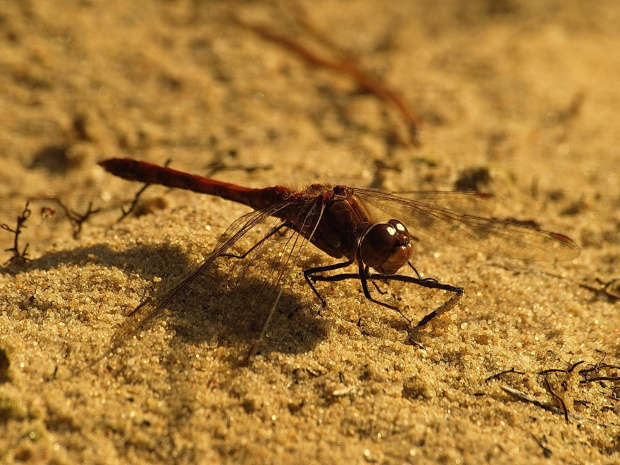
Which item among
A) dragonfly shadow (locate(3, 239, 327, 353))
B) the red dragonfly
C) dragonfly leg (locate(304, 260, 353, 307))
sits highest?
the red dragonfly

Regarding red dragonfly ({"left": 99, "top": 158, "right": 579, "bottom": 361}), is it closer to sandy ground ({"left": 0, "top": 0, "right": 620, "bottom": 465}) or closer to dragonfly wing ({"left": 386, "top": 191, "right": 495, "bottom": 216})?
dragonfly wing ({"left": 386, "top": 191, "right": 495, "bottom": 216})

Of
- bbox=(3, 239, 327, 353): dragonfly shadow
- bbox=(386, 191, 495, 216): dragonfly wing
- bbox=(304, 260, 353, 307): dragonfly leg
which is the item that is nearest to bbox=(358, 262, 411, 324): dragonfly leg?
bbox=(304, 260, 353, 307): dragonfly leg

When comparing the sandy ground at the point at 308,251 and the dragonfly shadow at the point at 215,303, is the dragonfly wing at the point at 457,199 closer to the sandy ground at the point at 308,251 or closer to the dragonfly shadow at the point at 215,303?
the sandy ground at the point at 308,251

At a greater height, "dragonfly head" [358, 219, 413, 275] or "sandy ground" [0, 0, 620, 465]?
"dragonfly head" [358, 219, 413, 275]

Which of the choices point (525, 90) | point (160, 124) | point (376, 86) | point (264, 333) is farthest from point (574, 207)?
point (160, 124)

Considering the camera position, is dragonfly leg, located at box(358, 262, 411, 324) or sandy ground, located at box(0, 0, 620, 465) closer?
sandy ground, located at box(0, 0, 620, 465)

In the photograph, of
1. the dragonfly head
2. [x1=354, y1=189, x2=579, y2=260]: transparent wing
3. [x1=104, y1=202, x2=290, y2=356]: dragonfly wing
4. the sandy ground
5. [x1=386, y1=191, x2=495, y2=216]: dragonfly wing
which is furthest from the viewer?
[x1=386, y1=191, x2=495, y2=216]: dragonfly wing

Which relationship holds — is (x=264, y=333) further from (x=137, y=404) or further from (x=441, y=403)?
(x=441, y=403)

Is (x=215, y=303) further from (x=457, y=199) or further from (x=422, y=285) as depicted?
(x=457, y=199)
